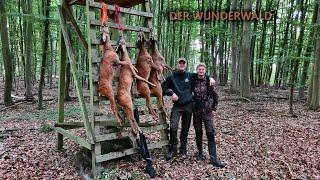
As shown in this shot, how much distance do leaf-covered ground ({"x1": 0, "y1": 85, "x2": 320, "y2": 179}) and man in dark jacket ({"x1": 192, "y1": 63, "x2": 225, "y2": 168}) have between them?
45 centimetres

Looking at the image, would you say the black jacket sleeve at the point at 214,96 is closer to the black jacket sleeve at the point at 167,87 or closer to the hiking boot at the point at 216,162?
the black jacket sleeve at the point at 167,87

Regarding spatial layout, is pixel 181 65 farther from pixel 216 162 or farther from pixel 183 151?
pixel 216 162

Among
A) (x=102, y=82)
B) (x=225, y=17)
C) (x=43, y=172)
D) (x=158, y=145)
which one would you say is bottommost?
(x=43, y=172)

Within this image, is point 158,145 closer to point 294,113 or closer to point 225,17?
point 294,113

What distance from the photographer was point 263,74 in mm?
29047

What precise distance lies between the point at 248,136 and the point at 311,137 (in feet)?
5.67

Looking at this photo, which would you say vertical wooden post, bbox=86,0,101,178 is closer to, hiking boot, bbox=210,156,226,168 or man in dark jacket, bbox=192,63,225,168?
man in dark jacket, bbox=192,63,225,168

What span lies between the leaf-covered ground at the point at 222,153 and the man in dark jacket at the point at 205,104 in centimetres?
45

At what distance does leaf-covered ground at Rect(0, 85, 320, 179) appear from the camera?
237 inches

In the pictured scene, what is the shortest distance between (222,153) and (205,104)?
1439 mm

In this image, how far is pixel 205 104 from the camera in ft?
21.2

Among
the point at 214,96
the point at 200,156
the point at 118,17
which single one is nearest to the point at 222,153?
the point at 200,156

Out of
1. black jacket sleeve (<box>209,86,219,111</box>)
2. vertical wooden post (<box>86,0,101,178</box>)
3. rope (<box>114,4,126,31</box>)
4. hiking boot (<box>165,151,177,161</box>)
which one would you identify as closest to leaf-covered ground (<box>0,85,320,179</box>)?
hiking boot (<box>165,151,177,161</box>)

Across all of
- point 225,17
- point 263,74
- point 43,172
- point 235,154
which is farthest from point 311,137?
point 263,74
